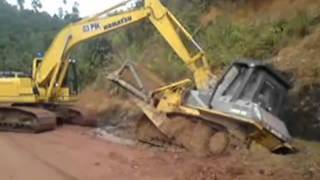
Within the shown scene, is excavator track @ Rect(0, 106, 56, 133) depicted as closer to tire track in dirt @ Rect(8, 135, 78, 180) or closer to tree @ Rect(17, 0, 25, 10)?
tire track in dirt @ Rect(8, 135, 78, 180)

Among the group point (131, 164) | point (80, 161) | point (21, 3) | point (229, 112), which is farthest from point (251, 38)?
point (21, 3)

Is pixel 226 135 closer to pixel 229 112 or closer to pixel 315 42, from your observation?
pixel 229 112

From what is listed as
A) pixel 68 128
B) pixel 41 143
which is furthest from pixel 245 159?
pixel 68 128

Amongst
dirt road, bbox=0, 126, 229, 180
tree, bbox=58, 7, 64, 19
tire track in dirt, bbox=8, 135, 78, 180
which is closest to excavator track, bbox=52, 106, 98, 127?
dirt road, bbox=0, 126, 229, 180

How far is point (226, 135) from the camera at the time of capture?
1271cm

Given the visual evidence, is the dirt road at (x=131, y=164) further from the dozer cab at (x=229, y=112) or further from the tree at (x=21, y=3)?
the tree at (x=21, y=3)

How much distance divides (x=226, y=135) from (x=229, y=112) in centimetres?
47

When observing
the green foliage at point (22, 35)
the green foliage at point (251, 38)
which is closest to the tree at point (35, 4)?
the green foliage at point (22, 35)

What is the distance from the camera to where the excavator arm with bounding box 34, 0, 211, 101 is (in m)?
15.1

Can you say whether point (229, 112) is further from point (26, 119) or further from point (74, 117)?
point (74, 117)

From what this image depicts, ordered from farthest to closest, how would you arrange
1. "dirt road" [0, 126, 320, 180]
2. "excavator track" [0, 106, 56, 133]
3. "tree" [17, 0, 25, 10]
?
"tree" [17, 0, 25, 10] < "excavator track" [0, 106, 56, 133] < "dirt road" [0, 126, 320, 180]

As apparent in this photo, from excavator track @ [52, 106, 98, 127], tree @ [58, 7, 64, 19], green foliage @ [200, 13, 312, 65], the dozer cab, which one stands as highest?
tree @ [58, 7, 64, 19]

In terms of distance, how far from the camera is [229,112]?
1261 centimetres

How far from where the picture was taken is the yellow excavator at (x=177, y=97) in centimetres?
1258
